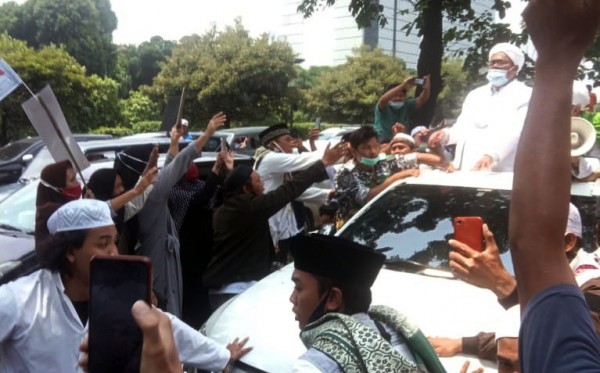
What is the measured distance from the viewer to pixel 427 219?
13.3ft

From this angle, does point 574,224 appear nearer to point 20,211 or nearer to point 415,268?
point 415,268

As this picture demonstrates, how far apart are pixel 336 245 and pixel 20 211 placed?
4.63m

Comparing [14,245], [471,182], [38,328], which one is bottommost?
[14,245]

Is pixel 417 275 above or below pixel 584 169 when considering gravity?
below

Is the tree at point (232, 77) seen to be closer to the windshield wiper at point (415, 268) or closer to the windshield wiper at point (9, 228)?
the windshield wiper at point (9, 228)

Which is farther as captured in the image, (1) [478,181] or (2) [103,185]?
(2) [103,185]

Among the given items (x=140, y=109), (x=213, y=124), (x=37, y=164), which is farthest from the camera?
(x=140, y=109)

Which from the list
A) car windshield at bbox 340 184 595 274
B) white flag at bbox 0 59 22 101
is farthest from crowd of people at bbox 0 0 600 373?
white flag at bbox 0 59 22 101

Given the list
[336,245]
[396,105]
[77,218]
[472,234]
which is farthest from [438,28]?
[472,234]

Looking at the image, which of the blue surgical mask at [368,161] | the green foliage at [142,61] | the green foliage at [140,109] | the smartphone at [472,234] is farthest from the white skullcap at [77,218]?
the green foliage at [142,61]

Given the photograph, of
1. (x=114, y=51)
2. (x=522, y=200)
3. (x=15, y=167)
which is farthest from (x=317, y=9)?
(x=114, y=51)

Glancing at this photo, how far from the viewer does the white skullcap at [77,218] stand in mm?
2520

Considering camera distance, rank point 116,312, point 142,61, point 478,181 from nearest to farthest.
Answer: point 116,312
point 478,181
point 142,61

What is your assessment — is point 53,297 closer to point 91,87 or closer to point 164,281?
point 164,281
